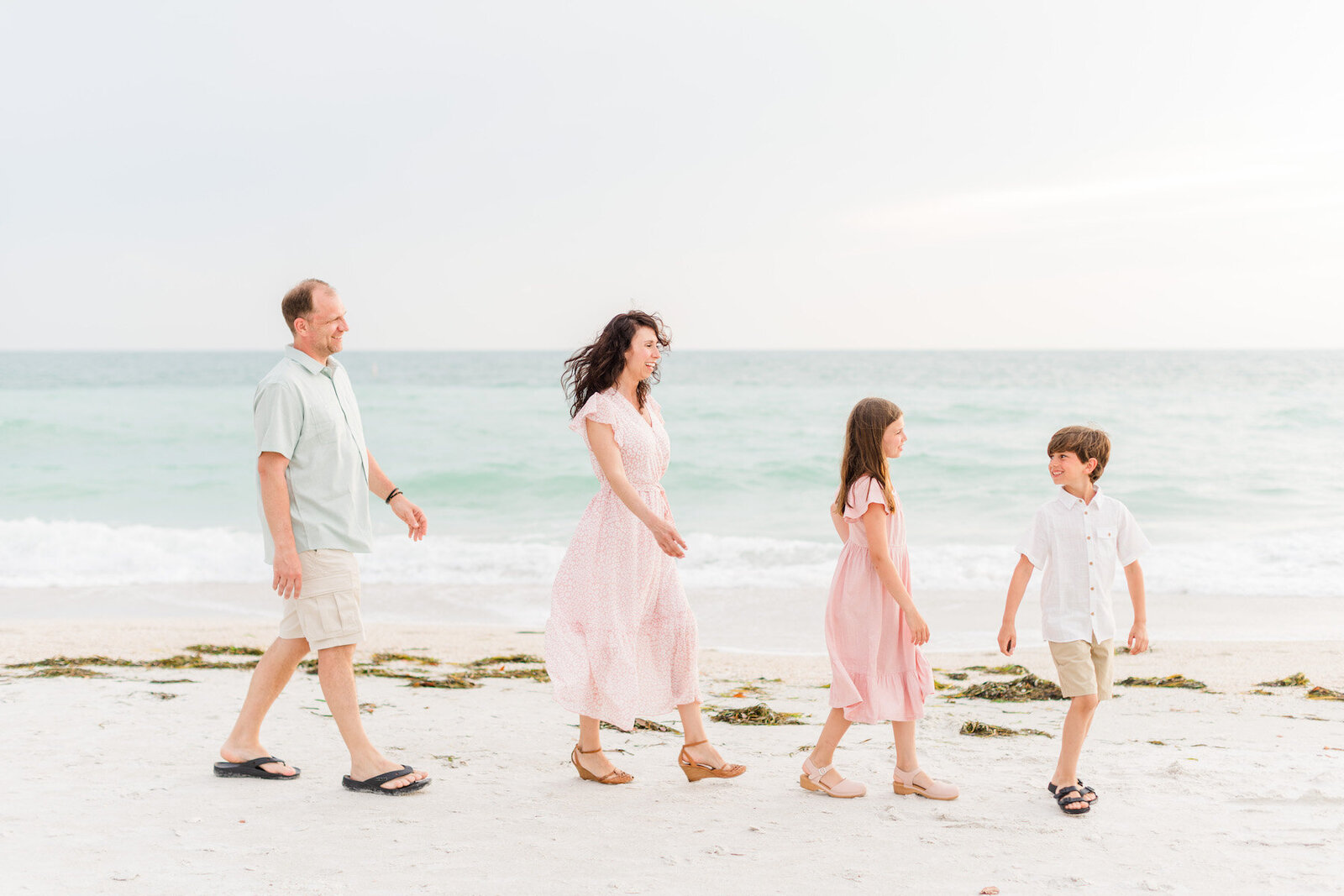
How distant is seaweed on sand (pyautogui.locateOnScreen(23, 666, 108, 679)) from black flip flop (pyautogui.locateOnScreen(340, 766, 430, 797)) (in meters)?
2.66

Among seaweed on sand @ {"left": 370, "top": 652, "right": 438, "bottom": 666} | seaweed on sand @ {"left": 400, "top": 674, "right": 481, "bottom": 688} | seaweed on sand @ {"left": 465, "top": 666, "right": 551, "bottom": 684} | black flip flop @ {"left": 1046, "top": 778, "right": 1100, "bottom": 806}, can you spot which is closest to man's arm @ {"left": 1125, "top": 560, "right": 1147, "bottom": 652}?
black flip flop @ {"left": 1046, "top": 778, "right": 1100, "bottom": 806}

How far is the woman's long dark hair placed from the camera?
12.4ft

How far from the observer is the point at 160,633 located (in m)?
7.37

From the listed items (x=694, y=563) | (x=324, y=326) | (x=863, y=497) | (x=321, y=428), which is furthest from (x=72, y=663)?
(x=694, y=563)

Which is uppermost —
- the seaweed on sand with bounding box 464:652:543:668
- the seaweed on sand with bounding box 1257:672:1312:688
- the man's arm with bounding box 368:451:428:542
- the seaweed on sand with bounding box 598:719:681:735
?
the man's arm with bounding box 368:451:428:542

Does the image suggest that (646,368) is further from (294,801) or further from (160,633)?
(160,633)

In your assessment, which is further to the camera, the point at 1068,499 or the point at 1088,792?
→ the point at 1068,499

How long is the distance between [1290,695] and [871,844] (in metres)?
3.48

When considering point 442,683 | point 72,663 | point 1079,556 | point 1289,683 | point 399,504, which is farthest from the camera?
point 72,663

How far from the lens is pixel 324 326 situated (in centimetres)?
365

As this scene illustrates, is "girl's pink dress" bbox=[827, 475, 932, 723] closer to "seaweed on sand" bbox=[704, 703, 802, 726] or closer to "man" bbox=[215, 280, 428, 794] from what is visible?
"seaweed on sand" bbox=[704, 703, 802, 726]

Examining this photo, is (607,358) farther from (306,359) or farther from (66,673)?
(66,673)

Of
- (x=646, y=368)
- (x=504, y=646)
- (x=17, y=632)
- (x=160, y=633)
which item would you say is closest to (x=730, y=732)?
(x=646, y=368)

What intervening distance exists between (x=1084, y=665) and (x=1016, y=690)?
2063 millimetres
